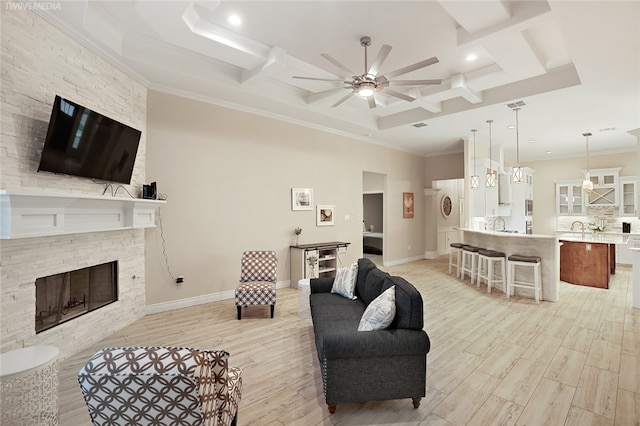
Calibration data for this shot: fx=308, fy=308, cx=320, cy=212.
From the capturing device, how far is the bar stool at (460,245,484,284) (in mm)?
6305

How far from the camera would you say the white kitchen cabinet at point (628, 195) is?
816 centimetres

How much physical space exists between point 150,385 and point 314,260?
453 cm

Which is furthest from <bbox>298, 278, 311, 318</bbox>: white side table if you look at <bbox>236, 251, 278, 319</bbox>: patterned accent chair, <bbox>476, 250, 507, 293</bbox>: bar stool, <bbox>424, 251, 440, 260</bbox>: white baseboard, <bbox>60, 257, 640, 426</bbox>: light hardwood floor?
<bbox>424, 251, 440, 260</bbox>: white baseboard

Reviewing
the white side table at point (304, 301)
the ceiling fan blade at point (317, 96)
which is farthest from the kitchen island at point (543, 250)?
the ceiling fan blade at point (317, 96)

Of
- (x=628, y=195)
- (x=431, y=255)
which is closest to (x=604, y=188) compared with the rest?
(x=628, y=195)

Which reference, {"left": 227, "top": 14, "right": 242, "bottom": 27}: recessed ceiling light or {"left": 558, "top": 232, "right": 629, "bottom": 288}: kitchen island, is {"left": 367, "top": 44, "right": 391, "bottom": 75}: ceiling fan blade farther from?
{"left": 558, "top": 232, "right": 629, "bottom": 288}: kitchen island

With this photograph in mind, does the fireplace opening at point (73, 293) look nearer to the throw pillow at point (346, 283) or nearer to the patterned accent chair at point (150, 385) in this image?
the patterned accent chair at point (150, 385)

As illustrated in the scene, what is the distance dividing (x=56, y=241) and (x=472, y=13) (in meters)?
4.63

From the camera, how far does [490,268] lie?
5668mm

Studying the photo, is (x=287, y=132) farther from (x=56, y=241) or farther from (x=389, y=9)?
(x=56, y=241)

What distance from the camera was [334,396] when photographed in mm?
2232

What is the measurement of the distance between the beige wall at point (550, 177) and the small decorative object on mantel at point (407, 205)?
4.47 m

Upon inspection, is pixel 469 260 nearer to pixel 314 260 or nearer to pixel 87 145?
pixel 314 260

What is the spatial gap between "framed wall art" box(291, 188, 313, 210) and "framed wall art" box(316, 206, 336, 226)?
0.25 m
